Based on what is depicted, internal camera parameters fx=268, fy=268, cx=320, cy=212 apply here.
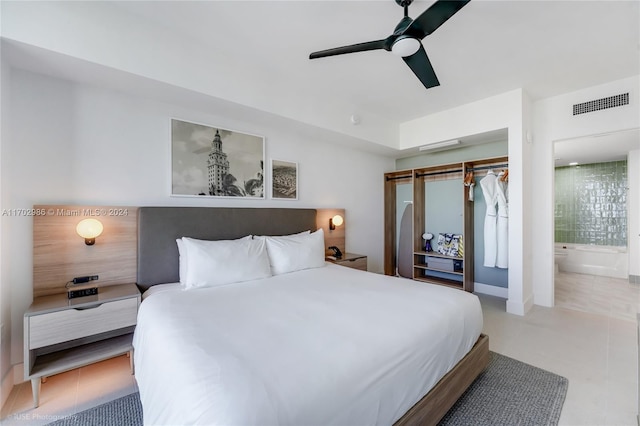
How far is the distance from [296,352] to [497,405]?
5.02 ft

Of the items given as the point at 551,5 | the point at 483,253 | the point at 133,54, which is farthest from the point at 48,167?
the point at 483,253

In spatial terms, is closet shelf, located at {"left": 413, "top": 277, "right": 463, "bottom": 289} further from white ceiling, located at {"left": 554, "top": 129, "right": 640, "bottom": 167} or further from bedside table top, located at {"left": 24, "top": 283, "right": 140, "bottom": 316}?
bedside table top, located at {"left": 24, "top": 283, "right": 140, "bottom": 316}

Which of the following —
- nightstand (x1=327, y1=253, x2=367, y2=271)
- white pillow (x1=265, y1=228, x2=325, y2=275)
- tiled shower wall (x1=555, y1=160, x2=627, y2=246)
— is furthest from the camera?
tiled shower wall (x1=555, y1=160, x2=627, y2=246)

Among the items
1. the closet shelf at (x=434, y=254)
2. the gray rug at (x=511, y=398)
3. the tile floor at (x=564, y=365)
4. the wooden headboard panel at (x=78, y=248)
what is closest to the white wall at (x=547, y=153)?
the tile floor at (x=564, y=365)

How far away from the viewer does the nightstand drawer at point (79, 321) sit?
172 centimetres

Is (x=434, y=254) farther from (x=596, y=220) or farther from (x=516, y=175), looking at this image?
(x=596, y=220)

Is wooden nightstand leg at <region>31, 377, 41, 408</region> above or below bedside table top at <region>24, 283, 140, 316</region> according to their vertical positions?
below

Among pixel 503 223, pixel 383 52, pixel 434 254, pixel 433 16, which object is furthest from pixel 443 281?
pixel 433 16

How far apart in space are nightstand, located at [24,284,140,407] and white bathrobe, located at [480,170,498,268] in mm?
4201

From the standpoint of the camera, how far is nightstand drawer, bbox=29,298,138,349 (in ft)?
5.65

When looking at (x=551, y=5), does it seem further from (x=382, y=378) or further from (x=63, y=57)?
(x=63, y=57)

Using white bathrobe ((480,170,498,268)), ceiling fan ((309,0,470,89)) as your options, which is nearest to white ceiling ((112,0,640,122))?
ceiling fan ((309,0,470,89))

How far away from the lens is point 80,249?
2195 millimetres

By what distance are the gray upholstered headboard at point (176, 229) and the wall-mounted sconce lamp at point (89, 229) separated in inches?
12.1
